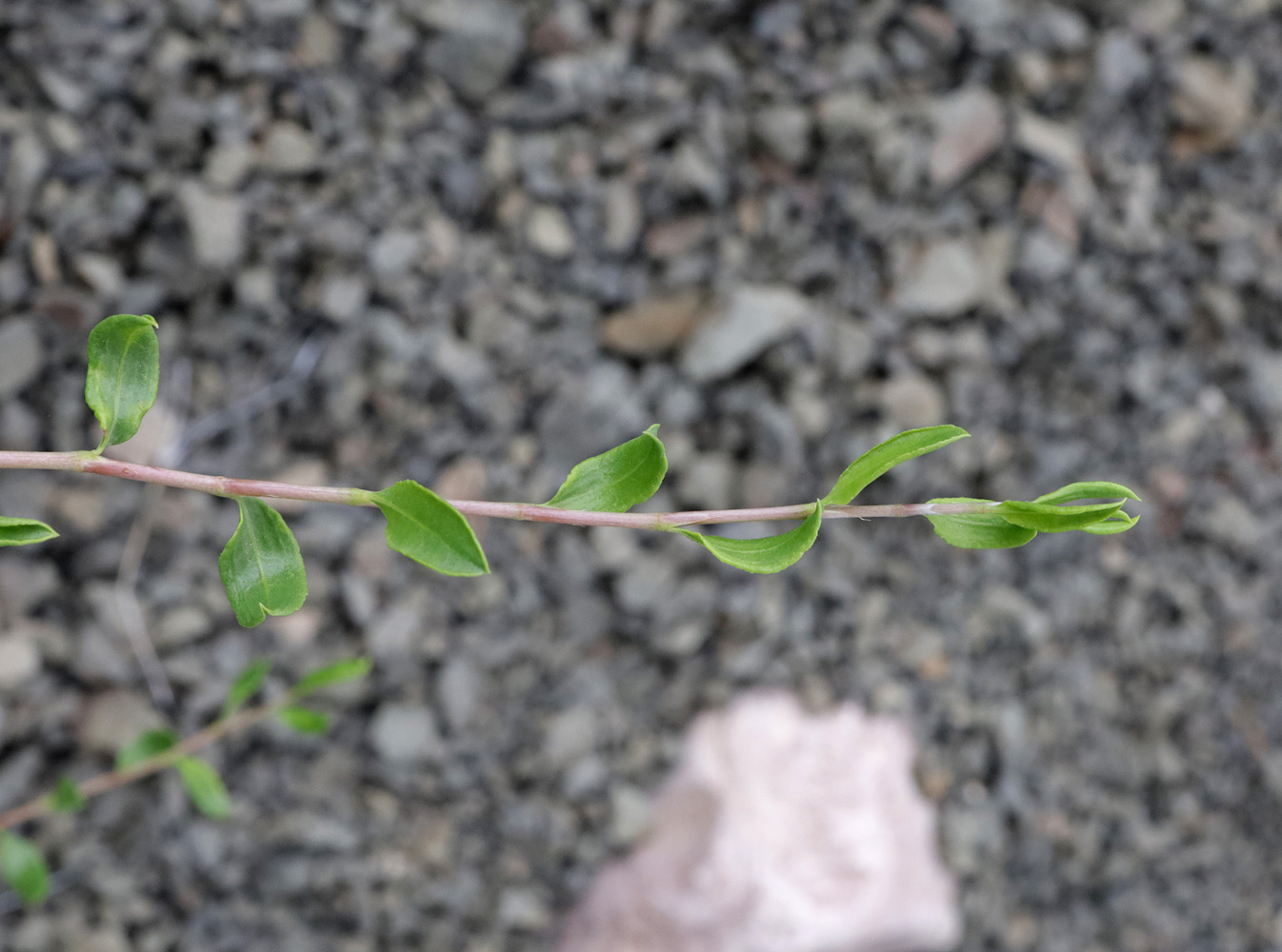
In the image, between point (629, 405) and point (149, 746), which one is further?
point (629, 405)

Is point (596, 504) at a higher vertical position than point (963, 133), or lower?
higher

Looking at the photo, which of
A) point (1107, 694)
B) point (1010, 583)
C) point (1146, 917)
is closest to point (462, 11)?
point (1010, 583)

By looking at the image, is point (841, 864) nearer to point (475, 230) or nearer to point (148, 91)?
point (475, 230)

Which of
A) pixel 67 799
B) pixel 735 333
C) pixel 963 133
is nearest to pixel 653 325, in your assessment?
pixel 735 333

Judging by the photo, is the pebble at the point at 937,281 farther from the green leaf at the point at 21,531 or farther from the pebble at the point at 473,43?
the green leaf at the point at 21,531

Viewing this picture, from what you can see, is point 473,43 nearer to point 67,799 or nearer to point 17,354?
point 17,354

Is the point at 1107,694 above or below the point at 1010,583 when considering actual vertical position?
below

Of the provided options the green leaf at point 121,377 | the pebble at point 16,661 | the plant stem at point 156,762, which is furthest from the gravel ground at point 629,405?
the green leaf at point 121,377

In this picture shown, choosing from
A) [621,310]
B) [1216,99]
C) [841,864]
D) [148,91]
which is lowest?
[841,864]
